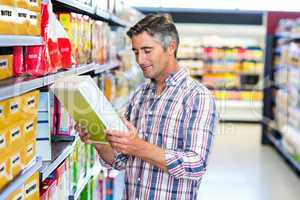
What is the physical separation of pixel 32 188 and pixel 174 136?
0.69 metres

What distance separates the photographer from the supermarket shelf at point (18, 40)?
1.39 m

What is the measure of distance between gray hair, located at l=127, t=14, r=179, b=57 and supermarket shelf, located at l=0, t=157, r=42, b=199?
2.48ft

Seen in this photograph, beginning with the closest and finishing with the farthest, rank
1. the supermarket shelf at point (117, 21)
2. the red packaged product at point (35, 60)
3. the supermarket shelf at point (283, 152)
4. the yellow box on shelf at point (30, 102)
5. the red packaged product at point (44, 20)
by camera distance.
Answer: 1. the yellow box on shelf at point (30, 102)
2. the red packaged product at point (35, 60)
3. the red packaged product at point (44, 20)
4. the supermarket shelf at point (117, 21)
5. the supermarket shelf at point (283, 152)

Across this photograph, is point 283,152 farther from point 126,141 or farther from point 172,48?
point 126,141

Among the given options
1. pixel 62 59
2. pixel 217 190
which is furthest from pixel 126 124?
pixel 217 190

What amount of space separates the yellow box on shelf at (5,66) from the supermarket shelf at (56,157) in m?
0.50

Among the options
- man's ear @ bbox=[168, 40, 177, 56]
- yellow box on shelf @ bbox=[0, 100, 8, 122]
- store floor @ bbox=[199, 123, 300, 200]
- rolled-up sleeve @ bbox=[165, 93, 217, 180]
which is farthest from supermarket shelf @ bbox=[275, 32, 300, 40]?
yellow box on shelf @ bbox=[0, 100, 8, 122]

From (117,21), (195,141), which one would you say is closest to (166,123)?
(195,141)

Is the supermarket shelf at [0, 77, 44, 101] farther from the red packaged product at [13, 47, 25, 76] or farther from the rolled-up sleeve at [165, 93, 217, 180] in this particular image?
the rolled-up sleeve at [165, 93, 217, 180]

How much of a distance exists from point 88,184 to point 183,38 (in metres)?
8.35

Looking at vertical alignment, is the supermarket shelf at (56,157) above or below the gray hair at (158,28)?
below

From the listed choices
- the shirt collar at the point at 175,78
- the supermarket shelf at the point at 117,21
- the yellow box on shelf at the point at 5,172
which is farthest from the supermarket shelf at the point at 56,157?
the supermarket shelf at the point at 117,21

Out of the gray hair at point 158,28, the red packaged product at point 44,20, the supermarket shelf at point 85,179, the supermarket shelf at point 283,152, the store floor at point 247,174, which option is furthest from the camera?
the supermarket shelf at point 283,152

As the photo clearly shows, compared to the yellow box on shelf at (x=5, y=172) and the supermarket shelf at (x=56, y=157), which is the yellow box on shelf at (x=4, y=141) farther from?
the supermarket shelf at (x=56, y=157)
